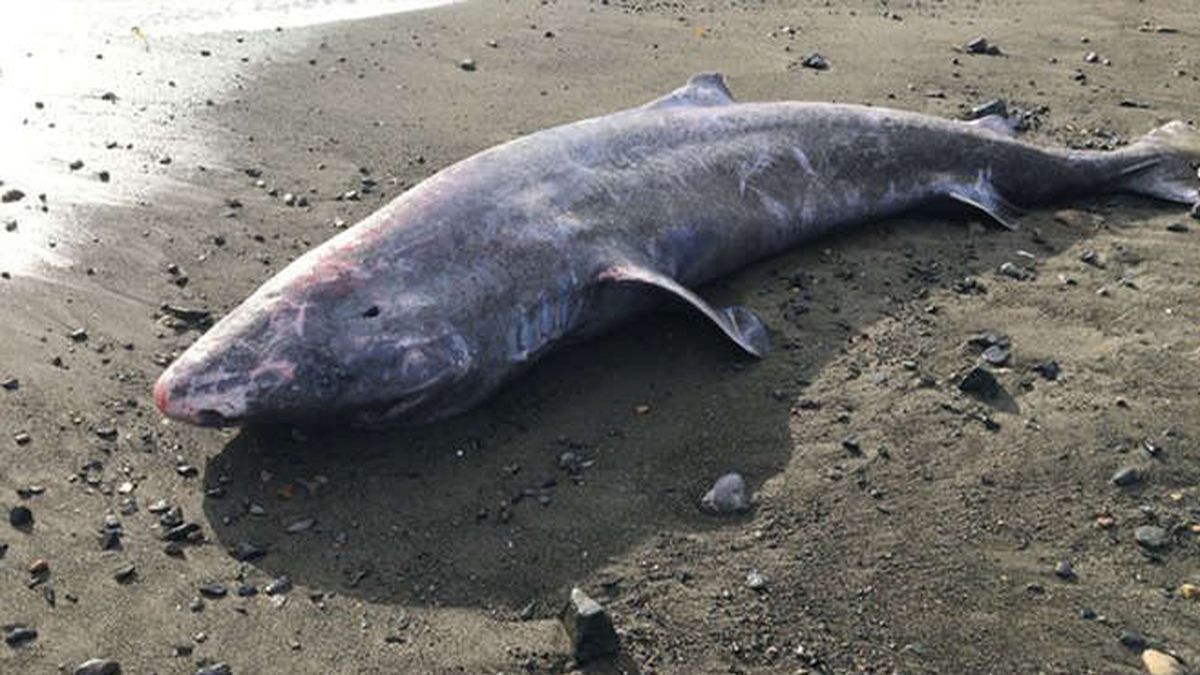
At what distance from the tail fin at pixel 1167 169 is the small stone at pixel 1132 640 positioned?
3683 millimetres

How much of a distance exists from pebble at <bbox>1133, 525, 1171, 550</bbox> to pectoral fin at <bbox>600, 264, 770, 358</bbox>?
1.71 meters

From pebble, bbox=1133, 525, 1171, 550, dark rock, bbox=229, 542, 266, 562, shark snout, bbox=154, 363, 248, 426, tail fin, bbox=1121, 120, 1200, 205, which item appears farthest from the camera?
tail fin, bbox=1121, 120, 1200, 205

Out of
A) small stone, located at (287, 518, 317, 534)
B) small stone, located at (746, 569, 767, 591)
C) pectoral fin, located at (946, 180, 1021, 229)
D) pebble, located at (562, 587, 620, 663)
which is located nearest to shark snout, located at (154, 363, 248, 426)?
small stone, located at (287, 518, 317, 534)

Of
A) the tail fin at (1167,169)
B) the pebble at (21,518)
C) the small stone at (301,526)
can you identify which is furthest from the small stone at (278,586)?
the tail fin at (1167,169)

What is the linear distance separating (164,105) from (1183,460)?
21.1ft

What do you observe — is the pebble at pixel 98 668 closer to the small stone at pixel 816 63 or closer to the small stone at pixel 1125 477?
the small stone at pixel 1125 477

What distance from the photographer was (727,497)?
4.47 meters

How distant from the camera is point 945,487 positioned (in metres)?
4.49

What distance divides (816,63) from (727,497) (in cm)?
510

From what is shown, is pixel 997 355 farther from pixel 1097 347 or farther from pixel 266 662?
pixel 266 662

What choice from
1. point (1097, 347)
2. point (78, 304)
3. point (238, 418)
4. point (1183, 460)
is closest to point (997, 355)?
point (1097, 347)

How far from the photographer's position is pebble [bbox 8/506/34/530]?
4.36 metres

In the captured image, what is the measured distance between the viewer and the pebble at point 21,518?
A: 436cm

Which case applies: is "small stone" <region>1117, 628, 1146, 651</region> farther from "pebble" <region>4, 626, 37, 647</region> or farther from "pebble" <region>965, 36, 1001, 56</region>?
"pebble" <region>965, 36, 1001, 56</region>
